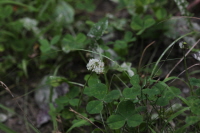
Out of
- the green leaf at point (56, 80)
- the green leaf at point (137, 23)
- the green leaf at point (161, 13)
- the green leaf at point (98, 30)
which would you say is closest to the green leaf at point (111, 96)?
the green leaf at point (56, 80)

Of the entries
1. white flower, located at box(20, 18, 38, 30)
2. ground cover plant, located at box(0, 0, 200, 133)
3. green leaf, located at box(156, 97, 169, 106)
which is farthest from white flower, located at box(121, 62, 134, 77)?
white flower, located at box(20, 18, 38, 30)

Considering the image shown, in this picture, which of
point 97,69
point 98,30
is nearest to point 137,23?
point 98,30

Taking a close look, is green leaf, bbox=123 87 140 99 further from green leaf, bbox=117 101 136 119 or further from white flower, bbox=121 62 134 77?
white flower, bbox=121 62 134 77

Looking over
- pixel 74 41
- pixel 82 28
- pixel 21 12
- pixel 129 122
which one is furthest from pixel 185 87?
pixel 21 12

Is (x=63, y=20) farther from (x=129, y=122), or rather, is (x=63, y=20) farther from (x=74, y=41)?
(x=129, y=122)

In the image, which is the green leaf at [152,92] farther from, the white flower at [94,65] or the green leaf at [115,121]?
the white flower at [94,65]

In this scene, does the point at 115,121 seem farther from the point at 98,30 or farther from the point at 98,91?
the point at 98,30
